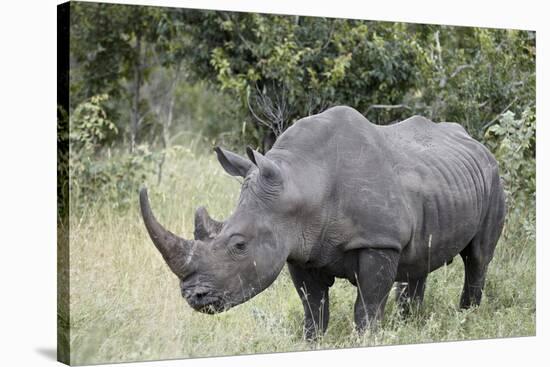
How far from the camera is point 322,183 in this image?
24.7ft

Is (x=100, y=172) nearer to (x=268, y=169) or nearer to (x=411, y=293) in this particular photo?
(x=411, y=293)

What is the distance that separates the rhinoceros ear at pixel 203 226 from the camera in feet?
23.1

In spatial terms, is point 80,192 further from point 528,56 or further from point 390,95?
point 528,56

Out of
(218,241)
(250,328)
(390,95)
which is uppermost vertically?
(390,95)

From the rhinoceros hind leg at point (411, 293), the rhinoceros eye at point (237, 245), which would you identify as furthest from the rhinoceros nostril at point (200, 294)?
the rhinoceros hind leg at point (411, 293)

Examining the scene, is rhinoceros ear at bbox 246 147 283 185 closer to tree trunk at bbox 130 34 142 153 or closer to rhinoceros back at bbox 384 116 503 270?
rhinoceros back at bbox 384 116 503 270

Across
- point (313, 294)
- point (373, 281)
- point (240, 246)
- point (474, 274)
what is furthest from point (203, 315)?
point (474, 274)

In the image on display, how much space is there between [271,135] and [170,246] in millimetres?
4599

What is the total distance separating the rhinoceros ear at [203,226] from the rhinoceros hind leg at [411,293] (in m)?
2.43

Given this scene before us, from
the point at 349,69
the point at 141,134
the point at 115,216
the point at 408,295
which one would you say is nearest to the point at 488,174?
the point at 408,295

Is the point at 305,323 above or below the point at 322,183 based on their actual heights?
below

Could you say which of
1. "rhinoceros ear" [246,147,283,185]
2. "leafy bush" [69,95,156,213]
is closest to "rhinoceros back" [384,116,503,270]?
"rhinoceros ear" [246,147,283,185]

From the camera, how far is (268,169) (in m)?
7.17

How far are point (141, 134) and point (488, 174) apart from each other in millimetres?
7532
